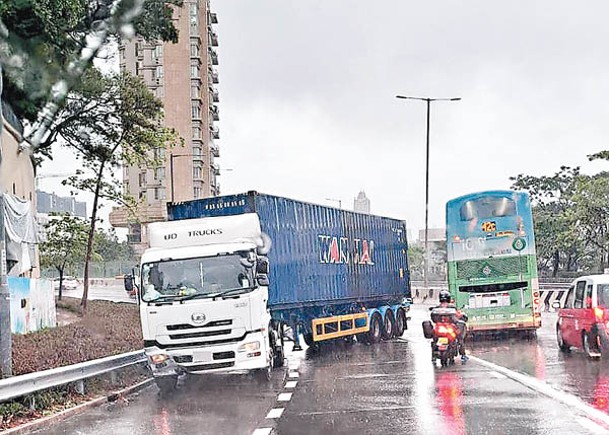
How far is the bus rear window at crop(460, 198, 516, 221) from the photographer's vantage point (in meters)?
25.1

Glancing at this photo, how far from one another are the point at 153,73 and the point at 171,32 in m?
68.5

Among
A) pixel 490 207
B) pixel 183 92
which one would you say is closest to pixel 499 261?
Result: pixel 490 207

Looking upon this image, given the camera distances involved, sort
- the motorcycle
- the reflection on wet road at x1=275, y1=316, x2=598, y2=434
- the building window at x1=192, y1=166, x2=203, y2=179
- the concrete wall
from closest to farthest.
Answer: the reflection on wet road at x1=275, y1=316, x2=598, y2=434, the motorcycle, the concrete wall, the building window at x1=192, y1=166, x2=203, y2=179

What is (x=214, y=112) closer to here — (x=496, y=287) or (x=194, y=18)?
(x=194, y=18)

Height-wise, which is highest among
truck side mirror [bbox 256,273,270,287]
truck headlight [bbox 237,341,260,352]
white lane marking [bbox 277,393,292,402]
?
truck side mirror [bbox 256,273,270,287]

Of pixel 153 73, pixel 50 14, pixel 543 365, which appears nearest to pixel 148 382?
pixel 543 365

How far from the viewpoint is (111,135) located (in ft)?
113

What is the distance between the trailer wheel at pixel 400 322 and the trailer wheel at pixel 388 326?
0.29 m

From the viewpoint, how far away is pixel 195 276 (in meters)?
16.5

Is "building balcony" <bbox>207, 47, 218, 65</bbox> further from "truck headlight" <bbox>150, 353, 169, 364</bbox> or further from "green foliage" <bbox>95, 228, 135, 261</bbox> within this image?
"truck headlight" <bbox>150, 353, 169, 364</bbox>

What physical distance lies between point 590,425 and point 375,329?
16016mm

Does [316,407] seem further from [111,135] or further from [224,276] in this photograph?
[111,135]

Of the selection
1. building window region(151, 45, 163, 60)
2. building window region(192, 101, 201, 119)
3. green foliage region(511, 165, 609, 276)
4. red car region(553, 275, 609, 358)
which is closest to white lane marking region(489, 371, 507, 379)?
red car region(553, 275, 609, 358)

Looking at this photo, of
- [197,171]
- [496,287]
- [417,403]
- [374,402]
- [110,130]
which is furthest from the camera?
[197,171]
